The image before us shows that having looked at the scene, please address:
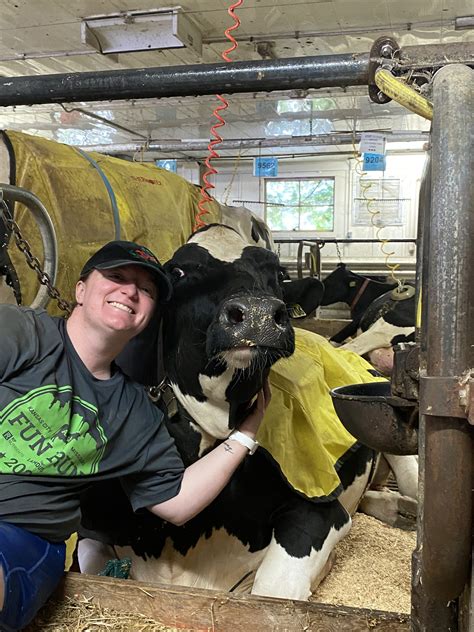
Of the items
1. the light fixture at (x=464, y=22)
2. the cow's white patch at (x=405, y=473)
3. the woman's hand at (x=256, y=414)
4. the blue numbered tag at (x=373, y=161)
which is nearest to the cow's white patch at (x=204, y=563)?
the woman's hand at (x=256, y=414)

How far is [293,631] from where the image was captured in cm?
137

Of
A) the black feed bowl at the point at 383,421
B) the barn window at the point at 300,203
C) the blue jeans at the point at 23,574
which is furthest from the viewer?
the barn window at the point at 300,203

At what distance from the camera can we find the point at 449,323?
755 millimetres

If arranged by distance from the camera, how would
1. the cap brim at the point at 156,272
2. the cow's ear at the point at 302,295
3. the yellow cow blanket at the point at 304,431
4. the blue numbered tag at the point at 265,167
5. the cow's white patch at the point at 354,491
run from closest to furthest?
the cap brim at the point at 156,272
the yellow cow blanket at the point at 304,431
the cow's ear at the point at 302,295
the cow's white patch at the point at 354,491
the blue numbered tag at the point at 265,167

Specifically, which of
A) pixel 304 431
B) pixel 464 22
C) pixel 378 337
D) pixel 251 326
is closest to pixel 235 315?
pixel 251 326

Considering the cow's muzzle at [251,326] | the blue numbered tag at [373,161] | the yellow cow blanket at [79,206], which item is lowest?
the cow's muzzle at [251,326]

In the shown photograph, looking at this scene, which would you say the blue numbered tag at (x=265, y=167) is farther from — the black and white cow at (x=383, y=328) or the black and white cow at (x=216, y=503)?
the black and white cow at (x=216, y=503)

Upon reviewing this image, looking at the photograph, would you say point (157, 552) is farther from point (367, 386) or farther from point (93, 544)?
point (367, 386)

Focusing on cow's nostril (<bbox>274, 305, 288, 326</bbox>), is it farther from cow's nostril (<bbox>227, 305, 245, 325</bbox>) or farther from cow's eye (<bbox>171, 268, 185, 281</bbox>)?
cow's eye (<bbox>171, 268, 185, 281</bbox>)

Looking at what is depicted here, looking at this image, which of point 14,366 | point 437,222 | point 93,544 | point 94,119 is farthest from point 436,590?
point 94,119

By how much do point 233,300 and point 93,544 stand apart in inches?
42.2

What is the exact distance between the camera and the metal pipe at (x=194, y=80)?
1259mm

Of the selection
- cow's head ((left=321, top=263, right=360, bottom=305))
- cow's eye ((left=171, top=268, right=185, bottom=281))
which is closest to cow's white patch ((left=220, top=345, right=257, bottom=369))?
cow's eye ((left=171, top=268, right=185, bottom=281))

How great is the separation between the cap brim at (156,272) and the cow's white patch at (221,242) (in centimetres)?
27
